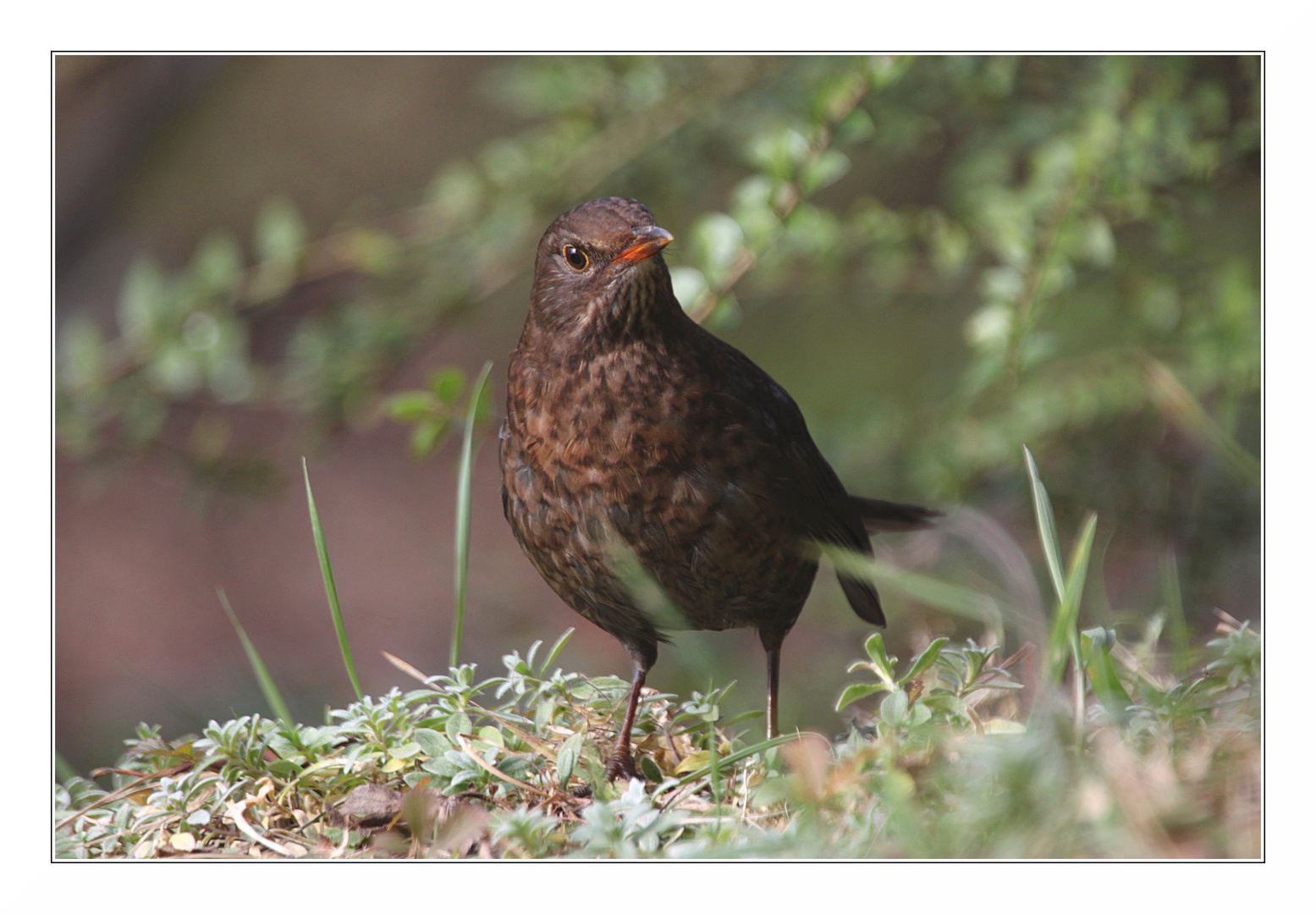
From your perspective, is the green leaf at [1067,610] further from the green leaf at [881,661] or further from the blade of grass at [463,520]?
the blade of grass at [463,520]

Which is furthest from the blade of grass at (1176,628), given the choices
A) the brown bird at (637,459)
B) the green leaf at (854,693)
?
the brown bird at (637,459)

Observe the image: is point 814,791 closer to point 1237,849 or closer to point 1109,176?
point 1237,849

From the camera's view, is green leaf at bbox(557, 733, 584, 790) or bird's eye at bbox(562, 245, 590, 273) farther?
bird's eye at bbox(562, 245, 590, 273)

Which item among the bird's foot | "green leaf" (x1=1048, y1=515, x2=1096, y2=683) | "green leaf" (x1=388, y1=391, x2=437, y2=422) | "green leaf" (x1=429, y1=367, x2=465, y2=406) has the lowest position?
the bird's foot

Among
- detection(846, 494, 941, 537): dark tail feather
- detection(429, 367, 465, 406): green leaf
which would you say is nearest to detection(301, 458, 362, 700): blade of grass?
detection(429, 367, 465, 406): green leaf

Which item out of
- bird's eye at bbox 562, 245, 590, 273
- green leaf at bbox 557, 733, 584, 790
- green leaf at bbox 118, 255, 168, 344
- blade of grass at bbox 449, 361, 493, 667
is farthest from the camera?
green leaf at bbox 118, 255, 168, 344

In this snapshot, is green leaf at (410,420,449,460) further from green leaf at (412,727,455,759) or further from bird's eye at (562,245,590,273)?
green leaf at (412,727,455,759)

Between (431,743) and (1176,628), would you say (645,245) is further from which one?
(1176,628)

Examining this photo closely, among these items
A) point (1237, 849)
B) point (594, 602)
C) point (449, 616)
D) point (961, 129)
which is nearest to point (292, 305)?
point (449, 616)

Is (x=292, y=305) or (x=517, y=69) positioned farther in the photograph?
(x=292, y=305)
